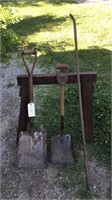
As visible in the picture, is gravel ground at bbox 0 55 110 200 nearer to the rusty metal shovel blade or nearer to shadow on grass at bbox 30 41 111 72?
the rusty metal shovel blade

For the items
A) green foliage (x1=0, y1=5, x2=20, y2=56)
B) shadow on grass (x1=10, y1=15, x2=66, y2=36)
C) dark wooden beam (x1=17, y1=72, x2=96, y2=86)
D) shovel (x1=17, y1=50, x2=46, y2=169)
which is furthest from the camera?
shadow on grass (x1=10, y1=15, x2=66, y2=36)

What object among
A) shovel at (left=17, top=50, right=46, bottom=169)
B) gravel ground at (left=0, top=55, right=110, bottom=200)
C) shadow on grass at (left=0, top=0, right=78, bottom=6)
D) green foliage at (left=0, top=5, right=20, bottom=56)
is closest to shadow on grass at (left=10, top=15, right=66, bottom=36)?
green foliage at (left=0, top=5, right=20, bottom=56)

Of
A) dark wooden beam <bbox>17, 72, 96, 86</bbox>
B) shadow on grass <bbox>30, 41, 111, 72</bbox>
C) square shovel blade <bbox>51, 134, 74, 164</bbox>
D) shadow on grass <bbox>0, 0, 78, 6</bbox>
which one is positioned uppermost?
shadow on grass <bbox>0, 0, 78, 6</bbox>

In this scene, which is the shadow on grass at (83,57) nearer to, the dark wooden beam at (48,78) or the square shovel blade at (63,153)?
the dark wooden beam at (48,78)

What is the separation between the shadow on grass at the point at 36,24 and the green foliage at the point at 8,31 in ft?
4.35


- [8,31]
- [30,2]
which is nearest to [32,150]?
[8,31]

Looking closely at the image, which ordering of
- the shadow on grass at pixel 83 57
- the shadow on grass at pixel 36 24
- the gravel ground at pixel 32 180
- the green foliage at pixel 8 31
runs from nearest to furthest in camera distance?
the gravel ground at pixel 32 180, the shadow on grass at pixel 83 57, the green foliage at pixel 8 31, the shadow on grass at pixel 36 24

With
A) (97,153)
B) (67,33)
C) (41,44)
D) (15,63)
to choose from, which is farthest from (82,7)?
(97,153)

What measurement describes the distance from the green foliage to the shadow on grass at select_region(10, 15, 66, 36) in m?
1.33

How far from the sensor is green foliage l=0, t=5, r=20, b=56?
7.21 meters

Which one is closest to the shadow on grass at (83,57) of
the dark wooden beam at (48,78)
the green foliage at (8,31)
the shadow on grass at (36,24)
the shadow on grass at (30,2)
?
the green foliage at (8,31)

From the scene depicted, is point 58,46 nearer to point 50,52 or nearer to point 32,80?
point 50,52

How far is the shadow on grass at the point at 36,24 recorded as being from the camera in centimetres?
965

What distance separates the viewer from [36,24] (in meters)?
10.2
